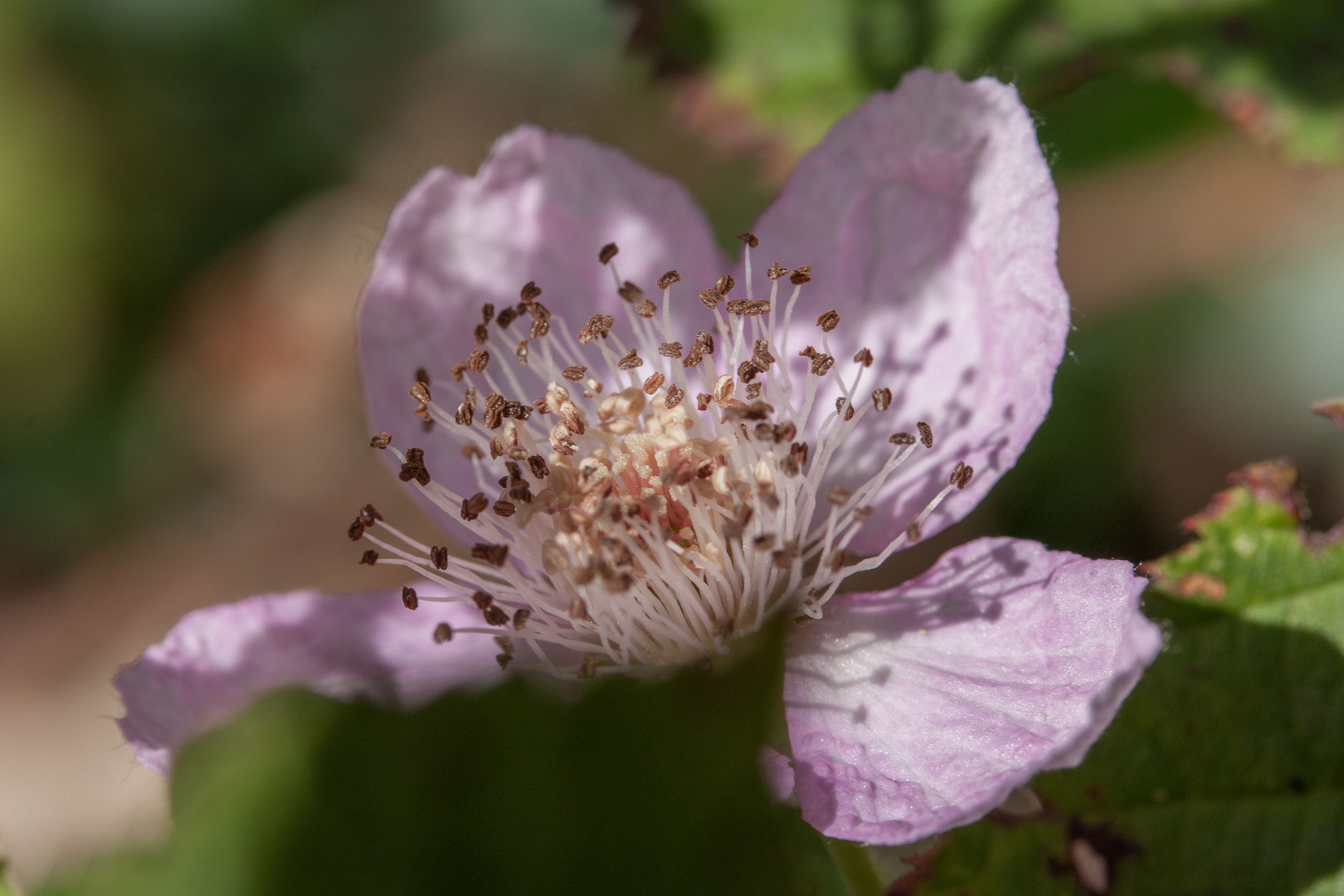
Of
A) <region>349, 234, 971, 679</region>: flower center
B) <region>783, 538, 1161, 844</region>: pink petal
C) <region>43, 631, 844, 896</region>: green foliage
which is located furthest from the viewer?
<region>349, 234, 971, 679</region>: flower center

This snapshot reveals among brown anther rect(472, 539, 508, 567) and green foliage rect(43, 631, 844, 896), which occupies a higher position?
brown anther rect(472, 539, 508, 567)

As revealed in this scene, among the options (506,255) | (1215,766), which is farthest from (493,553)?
(1215,766)

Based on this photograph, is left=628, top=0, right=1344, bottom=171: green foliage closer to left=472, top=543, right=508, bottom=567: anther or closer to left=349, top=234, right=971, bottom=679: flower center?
left=349, top=234, right=971, bottom=679: flower center

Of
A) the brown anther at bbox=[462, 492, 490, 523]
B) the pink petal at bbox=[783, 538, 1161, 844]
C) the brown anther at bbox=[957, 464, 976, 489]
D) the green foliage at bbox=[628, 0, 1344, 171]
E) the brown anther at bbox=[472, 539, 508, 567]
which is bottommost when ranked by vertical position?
the pink petal at bbox=[783, 538, 1161, 844]

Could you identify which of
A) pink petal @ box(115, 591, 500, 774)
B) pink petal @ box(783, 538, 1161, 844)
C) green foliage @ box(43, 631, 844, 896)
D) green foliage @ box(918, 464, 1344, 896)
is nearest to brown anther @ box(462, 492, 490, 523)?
pink petal @ box(115, 591, 500, 774)

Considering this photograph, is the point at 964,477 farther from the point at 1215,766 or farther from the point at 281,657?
the point at 281,657

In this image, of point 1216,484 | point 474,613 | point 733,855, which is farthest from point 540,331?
point 1216,484

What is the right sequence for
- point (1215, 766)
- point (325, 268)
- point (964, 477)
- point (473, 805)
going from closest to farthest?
point (473, 805)
point (1215, 766)
point (964, 477)
point (325, 268)
